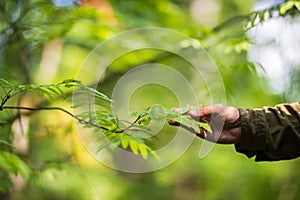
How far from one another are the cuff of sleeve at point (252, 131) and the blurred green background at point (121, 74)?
0.46 meters

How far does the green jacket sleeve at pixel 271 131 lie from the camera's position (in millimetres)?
1484

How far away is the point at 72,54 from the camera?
9.80 feet

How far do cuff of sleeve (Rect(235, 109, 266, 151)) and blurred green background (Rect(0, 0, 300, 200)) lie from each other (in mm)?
456

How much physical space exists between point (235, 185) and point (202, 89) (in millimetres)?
1746

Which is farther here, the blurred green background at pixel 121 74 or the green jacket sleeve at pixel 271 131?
the blurred green background at pixel 121 74

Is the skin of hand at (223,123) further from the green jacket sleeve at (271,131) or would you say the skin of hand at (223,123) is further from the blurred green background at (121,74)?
the blurred green background at (121,74)

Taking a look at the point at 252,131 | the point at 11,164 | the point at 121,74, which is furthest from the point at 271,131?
the point at 121,74

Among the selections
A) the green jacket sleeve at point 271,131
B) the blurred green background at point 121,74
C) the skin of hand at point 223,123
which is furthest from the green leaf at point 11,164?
the green jacket sleeve at point 271,131

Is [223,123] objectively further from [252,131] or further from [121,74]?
[121,74]

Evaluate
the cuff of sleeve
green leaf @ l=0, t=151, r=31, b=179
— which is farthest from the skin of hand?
green leaf @ l=0, t=151, r=31, b=179

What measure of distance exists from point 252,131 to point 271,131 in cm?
6

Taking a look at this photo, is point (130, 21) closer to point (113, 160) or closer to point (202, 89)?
point (202, 89)

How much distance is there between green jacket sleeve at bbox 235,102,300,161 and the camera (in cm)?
148

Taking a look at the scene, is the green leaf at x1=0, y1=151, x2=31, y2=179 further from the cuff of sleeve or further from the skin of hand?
the cuff of sleeve
